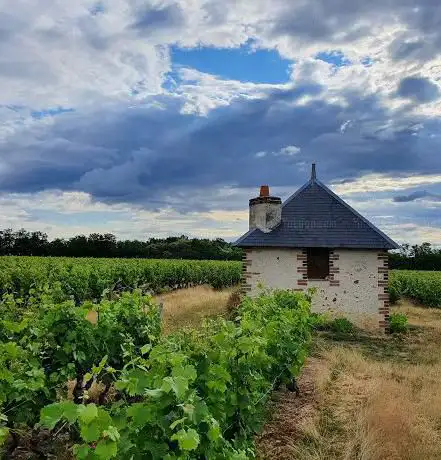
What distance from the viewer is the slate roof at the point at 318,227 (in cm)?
1711

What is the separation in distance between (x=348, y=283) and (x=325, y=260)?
3.44ft

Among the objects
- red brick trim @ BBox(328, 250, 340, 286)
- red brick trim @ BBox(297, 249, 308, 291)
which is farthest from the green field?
red brick trim @ BBox(328, 250, 340, 286)

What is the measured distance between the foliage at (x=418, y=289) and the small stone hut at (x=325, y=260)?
1251 centimetres

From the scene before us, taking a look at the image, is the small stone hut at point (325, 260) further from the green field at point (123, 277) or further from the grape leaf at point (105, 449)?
the grape leaf at point (105, 449)

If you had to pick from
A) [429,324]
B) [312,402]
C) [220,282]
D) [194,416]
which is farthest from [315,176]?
[220,282]

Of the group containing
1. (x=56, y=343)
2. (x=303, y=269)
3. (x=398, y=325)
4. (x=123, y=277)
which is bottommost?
(x=398, y=325)

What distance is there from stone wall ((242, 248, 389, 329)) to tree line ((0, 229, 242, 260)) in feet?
151

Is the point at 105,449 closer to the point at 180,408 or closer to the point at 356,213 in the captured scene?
the point at 180,408

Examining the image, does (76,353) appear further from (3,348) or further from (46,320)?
(3,348)

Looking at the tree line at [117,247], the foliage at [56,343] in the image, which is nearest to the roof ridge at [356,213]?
the foliage at [56,343]

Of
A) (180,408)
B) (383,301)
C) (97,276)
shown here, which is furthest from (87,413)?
(97,276)

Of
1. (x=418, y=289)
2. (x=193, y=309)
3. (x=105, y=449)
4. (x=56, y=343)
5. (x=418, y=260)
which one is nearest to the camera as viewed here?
(x=105, y=449)

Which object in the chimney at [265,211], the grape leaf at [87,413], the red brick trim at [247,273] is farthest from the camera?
the chimney at [265,211]

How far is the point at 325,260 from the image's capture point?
17.5 m
